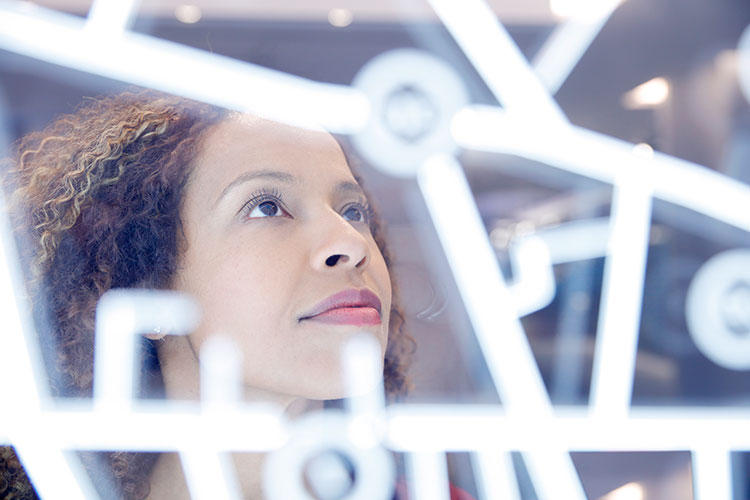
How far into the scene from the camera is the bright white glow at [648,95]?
116cm

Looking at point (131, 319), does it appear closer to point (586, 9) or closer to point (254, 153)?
point (254, 153)

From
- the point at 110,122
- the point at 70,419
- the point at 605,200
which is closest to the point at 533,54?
the point at 605,200

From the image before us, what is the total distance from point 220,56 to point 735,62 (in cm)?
118

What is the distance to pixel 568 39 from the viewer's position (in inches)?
33.4

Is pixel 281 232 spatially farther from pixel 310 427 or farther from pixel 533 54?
pixel 533 54

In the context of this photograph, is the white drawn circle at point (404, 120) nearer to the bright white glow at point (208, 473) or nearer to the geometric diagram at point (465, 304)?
the geometric diagram at point (465, 304)

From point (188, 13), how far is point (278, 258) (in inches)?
15.2

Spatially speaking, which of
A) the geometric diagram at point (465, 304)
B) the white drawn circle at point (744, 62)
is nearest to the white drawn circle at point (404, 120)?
the geometric diagram at point (465, 304)

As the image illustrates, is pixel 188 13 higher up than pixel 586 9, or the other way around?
pixel 586 9

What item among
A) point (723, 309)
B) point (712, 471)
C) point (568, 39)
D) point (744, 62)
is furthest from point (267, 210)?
point (744, 62)

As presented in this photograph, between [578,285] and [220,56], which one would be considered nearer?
[220,56]

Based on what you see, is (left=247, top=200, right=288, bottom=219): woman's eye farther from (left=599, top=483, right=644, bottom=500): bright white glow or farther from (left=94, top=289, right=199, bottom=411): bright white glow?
(left=599, top=483, right=644, bottom=500): bright white glow

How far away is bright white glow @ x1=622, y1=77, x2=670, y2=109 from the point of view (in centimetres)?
116

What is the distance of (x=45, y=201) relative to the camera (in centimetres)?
69
